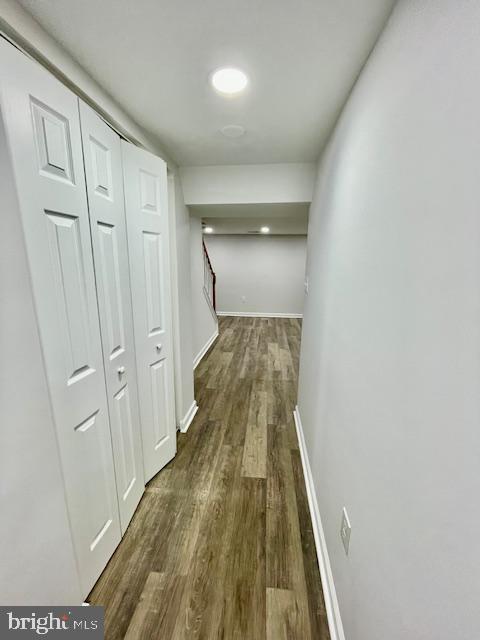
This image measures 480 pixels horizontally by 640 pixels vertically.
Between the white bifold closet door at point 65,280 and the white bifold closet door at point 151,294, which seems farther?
the white bifold closet door at point 151,294

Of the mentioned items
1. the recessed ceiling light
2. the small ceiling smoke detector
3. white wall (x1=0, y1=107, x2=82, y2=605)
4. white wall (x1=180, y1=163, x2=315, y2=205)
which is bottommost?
white wall (x1=0, y1=107, x2=82, y2=605)

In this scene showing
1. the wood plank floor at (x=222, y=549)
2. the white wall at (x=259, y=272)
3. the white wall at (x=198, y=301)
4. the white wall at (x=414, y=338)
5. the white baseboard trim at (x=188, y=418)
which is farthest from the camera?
the white wall at (x=259, y=272)

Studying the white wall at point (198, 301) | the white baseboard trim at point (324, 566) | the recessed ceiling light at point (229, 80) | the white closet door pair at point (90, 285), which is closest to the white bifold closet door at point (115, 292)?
the white closet door pair at point (90, 285)

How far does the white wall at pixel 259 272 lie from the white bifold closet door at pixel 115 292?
5.46 m

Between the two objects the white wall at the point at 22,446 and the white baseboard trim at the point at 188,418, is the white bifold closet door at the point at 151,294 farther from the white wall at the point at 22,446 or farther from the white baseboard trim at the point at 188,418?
the white wall at the point at 22,446

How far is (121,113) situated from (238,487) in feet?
7.86

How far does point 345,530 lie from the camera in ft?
3.24

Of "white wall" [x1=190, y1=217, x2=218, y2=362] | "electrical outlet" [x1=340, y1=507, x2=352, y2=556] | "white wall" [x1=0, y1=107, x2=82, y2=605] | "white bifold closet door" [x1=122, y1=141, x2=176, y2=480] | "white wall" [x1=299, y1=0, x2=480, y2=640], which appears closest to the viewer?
Result: "white wall" [x1=299, y1=0, x2=480, y2=640]

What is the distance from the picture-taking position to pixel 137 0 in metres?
0.74

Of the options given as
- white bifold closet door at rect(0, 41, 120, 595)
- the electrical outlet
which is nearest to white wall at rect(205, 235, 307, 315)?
white bifold closet door at rect(0, 41, 120, 595)

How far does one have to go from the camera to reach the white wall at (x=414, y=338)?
441 millimetres

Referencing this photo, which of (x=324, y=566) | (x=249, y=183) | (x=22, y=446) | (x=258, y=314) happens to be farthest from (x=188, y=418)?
(x=258, y=314)

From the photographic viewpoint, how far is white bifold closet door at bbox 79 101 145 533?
111 cm

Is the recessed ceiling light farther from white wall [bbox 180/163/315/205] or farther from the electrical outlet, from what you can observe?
the electrical outlet
